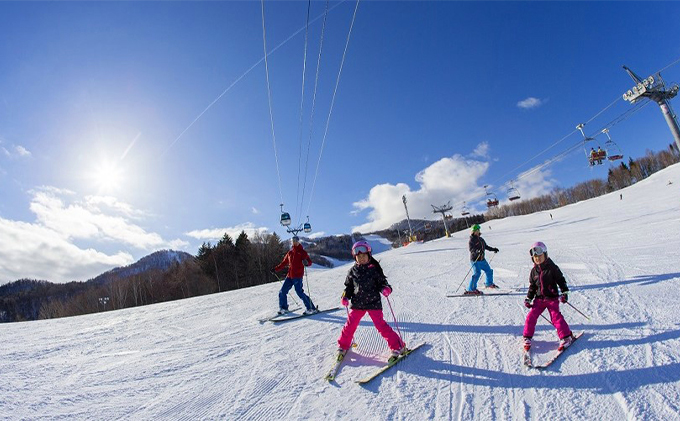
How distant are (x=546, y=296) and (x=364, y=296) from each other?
2406 mm

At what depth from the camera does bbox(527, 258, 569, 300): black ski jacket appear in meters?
4.02

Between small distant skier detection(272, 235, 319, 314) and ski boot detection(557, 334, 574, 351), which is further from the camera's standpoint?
small distant skier detection(272, 235, 319, 314)

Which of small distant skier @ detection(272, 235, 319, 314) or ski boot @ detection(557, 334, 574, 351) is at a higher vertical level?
small distant skier @ detection(272, 235, 319, 314)

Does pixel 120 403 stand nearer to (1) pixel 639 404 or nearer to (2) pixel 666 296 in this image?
(1) pixel 639 404

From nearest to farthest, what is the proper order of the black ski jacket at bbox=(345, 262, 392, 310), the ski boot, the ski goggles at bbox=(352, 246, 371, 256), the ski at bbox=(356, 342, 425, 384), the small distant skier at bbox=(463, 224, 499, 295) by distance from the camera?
the ski at bbox=(356, 342, 425, 384) → the ski boot → the black ski jacket at bbox=(345, 262, 392, 310) → the ski goggles at bbox=(352, 246, 371, 256) → the small distant skier at bbox=(463, 224, 499, 295)

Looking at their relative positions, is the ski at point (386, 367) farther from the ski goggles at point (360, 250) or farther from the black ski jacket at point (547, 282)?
the black ski jacket at point (547, 282)

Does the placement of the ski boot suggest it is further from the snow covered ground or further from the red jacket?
the red jacket

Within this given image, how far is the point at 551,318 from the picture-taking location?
156 inches

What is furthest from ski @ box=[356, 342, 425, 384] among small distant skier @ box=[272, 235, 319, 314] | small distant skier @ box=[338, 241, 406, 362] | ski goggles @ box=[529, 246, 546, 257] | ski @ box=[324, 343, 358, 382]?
small distant skier @ box=[272, 235, 319, 314]

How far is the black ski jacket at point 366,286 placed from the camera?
13.7ft

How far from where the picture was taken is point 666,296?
4.96 metres

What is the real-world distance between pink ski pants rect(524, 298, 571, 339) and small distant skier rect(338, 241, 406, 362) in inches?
63.6

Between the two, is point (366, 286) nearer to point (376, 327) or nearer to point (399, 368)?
Result: point (376, 327)

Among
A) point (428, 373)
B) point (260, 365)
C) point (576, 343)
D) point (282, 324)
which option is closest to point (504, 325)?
point (576, 343)
